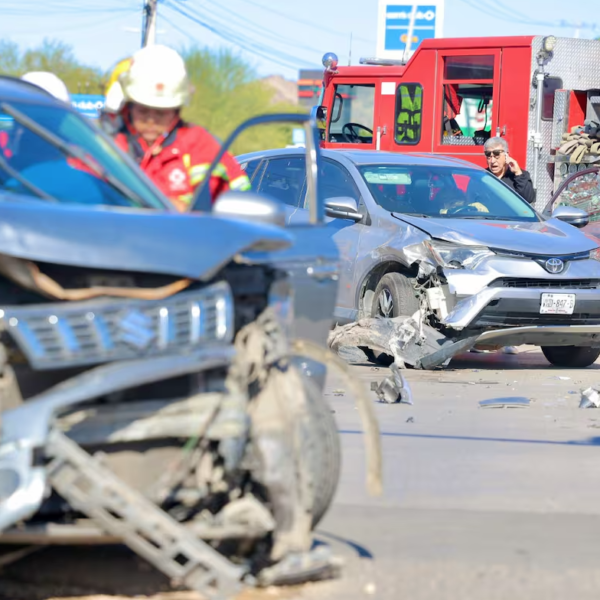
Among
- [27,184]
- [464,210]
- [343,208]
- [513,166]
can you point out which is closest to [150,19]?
[513,166]

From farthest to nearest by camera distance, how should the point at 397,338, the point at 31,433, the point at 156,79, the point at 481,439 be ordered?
the point at 397,338, the point at 481,439, the point at 156,79, the point at 31,433

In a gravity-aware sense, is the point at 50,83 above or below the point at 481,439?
above

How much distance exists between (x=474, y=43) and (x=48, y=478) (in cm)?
1445

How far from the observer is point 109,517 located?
12.7 feet

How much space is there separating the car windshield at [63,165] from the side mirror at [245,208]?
29.0 inches

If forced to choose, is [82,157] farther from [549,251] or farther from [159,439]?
[549,251]

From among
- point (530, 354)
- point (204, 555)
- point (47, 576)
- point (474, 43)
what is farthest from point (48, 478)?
point (474, 43)

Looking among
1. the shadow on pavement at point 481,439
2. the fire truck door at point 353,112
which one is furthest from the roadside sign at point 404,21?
the shadow on pavement at point 481,439

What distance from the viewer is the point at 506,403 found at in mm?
9469

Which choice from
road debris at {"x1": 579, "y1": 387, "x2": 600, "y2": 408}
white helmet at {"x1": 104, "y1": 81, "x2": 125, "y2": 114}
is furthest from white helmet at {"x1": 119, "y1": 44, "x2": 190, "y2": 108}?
road debris at {"x1": 579, "y1": 387, "x2": 600, "y2": 408}

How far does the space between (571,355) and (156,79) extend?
7159 millimetres

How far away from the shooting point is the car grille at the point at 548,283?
10.8 metres

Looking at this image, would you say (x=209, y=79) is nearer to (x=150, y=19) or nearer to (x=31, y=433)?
(x=150, y=19)

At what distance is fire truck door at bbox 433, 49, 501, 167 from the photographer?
17.4 metres
